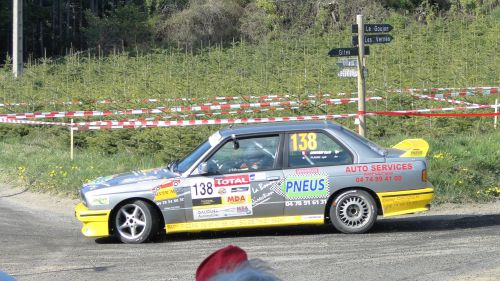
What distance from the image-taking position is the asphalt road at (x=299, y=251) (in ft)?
26.7

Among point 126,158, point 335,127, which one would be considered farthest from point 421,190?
point 126,158

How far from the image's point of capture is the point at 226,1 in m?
47.6

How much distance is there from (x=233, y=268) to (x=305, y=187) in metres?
7.73

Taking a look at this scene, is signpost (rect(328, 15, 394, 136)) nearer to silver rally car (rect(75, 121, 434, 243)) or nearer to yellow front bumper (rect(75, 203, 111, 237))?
silver rally car (rect(75, 121, 434, 243))

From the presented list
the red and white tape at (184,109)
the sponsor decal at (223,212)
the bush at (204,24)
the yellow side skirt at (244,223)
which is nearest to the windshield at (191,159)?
the sponsor decal at (223,212)

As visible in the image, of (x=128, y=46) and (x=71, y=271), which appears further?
(x=128, y=46)

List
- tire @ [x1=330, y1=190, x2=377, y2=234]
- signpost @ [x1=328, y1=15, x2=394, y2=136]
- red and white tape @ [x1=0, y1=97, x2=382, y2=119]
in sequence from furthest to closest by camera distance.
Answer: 1. red and white tape @ [x1=0, y1=97, x2=382, y2=119]
2. signpost @ [x1=328, y1=15, x2=394, y2=136]
3. tire @ [x1=330, y1=190, x2=377, y2=234]

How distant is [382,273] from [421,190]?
2.20 metres

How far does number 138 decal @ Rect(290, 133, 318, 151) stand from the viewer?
33.3 ft

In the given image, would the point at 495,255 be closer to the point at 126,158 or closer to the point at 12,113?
the point at 126,158

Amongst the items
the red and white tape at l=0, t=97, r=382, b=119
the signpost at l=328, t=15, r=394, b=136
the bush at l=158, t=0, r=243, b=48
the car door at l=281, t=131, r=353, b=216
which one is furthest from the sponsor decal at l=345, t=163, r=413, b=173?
the bush at l=158, t=0, r=243, b=48

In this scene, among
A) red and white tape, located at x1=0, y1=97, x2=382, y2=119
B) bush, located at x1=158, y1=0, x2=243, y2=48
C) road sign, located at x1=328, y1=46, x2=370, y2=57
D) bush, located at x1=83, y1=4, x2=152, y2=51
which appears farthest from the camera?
bush, located at x1=83, y1=4, x2=152, y2=51

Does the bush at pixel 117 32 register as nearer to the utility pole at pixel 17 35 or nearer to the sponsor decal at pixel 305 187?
the utility pole at pixel 17 35

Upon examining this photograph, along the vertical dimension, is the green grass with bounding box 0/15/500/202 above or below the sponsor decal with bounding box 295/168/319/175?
above
